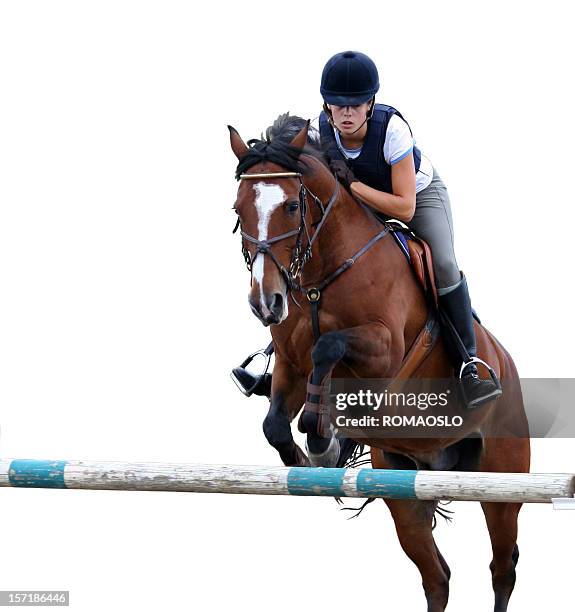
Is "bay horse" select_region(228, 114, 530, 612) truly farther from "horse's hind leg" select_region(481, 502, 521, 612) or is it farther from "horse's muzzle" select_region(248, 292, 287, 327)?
"horse's hind leg" select_region(481, 502, 521, 612)

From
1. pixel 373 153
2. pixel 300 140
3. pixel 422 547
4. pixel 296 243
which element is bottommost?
pixel 422 547

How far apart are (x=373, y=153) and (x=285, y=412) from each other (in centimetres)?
143

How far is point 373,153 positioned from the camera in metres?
7.42

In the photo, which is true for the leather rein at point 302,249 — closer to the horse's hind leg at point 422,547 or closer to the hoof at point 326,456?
the hoof at point 326,456

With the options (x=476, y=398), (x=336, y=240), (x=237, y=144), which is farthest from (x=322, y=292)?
(x=476, y=398)

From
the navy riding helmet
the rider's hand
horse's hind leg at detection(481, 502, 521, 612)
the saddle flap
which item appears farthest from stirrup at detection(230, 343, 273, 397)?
horse's hind leg at detection(481, 502, 521, 612)

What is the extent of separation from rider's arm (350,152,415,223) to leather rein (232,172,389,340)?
0.47 ft

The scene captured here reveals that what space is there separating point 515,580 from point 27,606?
2845 mm

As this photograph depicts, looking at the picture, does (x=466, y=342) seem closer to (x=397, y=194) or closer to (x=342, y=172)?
(x=397, y=194)

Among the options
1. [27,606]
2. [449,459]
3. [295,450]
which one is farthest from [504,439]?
[27,606]

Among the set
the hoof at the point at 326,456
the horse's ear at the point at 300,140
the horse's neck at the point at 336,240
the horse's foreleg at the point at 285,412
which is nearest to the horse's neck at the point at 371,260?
the horse's neck at the point at 336,240

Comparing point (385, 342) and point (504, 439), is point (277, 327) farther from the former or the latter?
point (504, 439)

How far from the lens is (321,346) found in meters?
6.89

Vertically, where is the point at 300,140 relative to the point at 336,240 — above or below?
above
